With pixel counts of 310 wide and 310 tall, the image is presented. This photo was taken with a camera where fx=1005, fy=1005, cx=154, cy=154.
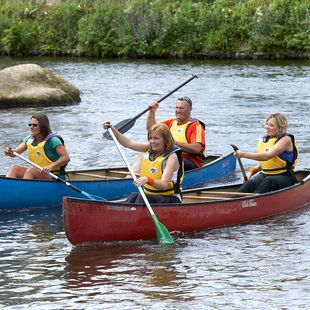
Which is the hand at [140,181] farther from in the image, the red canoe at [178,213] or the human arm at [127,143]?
the human arm at [127,143]

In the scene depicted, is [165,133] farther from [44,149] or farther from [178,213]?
[44,149]

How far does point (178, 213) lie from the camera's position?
1055 centimetres

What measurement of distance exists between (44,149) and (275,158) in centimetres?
273

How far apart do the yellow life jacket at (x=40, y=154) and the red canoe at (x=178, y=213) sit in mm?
1658

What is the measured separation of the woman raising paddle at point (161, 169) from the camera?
1034cm

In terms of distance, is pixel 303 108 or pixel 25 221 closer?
pixel 25 221

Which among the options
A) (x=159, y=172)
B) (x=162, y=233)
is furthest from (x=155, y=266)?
(x=159, y=172)

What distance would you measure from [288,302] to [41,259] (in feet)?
9.03

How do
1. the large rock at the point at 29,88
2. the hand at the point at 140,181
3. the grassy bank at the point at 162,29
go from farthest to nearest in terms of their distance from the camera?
the grassy bank at the point at 162,29, the large rock at the point at 29,88, the hand at the point at 140,181

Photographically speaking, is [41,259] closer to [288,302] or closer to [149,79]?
[288,302]

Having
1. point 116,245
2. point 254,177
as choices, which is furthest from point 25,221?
point 254,177

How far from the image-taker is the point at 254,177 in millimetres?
12031

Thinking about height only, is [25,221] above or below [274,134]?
below

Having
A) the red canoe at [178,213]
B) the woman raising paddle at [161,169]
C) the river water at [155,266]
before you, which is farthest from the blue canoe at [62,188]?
the woman raising paddle at [161,169]
